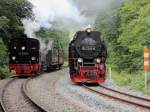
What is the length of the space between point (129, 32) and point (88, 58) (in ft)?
18.8

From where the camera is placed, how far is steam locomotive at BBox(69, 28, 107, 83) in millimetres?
19312

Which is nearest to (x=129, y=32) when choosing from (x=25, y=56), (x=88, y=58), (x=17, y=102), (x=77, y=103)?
(x=88, y=58)

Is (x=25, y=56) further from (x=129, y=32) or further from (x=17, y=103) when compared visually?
(x=17, y=103)

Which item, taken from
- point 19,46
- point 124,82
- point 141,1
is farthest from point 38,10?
point 124,82

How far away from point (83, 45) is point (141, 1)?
6.08 metres

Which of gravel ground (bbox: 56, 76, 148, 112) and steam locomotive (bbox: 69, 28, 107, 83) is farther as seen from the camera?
steam locomotive (bbox: 69, 28, 107, 83)

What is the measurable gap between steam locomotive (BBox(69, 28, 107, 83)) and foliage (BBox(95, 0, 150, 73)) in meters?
2.68

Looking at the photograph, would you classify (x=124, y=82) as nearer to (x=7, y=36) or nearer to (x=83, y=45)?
(x=83, y=45)

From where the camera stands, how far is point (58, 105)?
12.1 meters

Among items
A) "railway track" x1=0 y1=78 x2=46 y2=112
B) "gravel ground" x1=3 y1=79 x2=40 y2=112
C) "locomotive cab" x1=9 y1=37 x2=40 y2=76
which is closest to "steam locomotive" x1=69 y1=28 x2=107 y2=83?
"gravel ground" x1=3 y1=79 x2=40 y2=112

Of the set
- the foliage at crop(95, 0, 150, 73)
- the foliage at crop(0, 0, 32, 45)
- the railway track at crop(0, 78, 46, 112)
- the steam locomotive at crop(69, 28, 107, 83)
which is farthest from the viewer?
the foliage at crop(0, 0, 32, 45)

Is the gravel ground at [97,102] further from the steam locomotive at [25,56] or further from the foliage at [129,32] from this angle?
the steam locomotive at [25,56]

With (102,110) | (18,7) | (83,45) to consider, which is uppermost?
(18,7)

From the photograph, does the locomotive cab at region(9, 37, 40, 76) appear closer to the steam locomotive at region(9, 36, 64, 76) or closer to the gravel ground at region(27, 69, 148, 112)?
the steam locomotive at region(9, 36, 64, 76)
